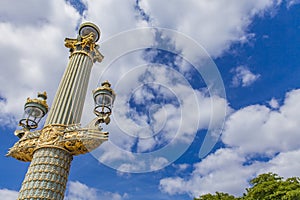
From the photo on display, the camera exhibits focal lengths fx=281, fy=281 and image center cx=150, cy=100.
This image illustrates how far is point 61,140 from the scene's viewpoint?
44.4 ft

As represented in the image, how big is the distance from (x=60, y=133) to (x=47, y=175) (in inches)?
84.9

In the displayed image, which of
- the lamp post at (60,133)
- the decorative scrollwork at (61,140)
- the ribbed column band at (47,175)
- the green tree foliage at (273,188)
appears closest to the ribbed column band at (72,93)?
the lamp post at (60,133)

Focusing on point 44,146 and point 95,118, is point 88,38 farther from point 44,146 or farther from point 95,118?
point 44,146

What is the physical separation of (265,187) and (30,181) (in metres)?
16.2

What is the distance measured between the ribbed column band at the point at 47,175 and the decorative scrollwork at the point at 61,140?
359 mm

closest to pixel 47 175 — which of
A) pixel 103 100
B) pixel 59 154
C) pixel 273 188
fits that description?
pixel 59 154

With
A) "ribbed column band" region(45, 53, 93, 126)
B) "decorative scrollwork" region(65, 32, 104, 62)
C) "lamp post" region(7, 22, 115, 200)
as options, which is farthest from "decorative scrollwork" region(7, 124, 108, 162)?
"decorative scrollwork" region(65, 32, 104, 62)

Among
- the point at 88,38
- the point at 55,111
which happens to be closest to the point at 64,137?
the point at 55,111

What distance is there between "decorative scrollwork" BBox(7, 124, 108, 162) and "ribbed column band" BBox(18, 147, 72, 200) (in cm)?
36

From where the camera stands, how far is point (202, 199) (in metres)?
25.8

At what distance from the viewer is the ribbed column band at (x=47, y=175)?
1223 centimetres

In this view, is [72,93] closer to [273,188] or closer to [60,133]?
[60,133]

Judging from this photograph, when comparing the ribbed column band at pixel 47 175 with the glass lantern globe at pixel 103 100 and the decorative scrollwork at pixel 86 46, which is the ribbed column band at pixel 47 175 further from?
the decorative scrollwork at pixel 86 46

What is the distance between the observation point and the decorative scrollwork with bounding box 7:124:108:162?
13320 millimetres
